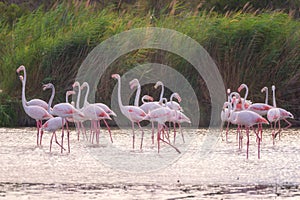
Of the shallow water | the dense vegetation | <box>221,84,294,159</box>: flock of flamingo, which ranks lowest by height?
the shallow water

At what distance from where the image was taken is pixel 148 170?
1064cm

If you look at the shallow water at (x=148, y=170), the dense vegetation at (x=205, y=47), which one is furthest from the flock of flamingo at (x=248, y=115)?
the dense vegetation at (x=205, y=47)

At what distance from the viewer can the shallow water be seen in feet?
29.2

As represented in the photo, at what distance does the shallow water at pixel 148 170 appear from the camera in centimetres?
890

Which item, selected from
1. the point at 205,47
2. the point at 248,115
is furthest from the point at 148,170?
the point at 205,47

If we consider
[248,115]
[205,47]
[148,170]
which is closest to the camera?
[148,170]

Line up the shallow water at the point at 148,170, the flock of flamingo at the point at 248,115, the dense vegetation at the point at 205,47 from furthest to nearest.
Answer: the dense vegetation at the point at 205,47
the flock of flamingo at the point at 248,115
the shallow water at the point at 148,170

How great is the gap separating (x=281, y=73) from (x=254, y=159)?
585 cm

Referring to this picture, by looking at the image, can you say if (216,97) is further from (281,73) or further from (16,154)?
(16,154)

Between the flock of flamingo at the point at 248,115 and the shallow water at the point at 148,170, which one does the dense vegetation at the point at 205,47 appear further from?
the shallow water at the point at 148,170

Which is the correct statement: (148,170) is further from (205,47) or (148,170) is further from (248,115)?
(205,47)

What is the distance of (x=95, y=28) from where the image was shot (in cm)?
1755

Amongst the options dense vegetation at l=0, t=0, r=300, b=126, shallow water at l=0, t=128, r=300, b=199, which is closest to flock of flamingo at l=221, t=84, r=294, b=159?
shallow water at l=0, t=128, r=300, b=199

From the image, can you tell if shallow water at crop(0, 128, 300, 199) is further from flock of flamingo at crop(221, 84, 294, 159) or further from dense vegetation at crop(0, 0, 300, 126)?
dense vegetation at crop(0, 0, 300, 126)
